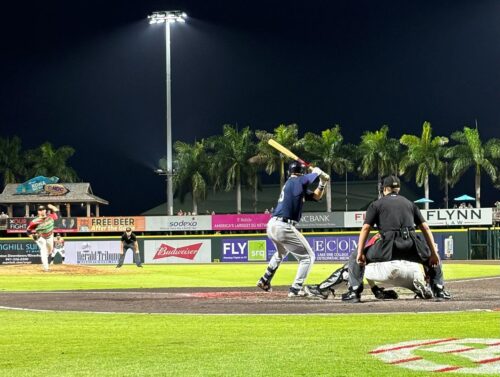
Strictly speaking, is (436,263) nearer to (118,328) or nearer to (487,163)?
(118,328)

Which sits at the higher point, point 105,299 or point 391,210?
point 391,210

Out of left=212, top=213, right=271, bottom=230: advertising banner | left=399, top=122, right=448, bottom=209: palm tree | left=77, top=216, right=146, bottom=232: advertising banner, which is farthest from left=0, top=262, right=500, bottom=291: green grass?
left=399, top=122, right=448, bottom=209: palm tree

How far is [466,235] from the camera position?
49.7 m

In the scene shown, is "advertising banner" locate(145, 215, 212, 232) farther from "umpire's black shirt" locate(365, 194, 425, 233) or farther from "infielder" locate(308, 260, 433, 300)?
"umpire's black shirt" locate(365, 194, 425, 233)

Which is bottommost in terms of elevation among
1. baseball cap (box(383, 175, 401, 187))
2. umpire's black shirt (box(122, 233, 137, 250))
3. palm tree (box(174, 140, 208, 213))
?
umpire's black shirt (box(122, 233, 137, 250))

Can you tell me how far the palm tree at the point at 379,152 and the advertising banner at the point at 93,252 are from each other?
34.6 m

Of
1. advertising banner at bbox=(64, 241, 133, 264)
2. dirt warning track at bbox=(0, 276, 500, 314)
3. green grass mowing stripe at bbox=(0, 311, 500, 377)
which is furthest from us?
advertising banner at bbox=(64, 241, 133, 264)

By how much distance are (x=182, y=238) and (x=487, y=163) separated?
1389 inches

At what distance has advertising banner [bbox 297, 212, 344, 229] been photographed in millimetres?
58469

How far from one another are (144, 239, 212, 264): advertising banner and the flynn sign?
47.9ft

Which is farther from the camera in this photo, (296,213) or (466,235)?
(466,235)

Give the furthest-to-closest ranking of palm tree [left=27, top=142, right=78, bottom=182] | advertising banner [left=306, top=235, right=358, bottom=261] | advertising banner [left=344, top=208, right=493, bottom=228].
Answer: palm tree [left=27, top=142, right=78, bottom=182] < advertising banner [left=344, top=208, right=493, bottom=228] < advertising banner [left=306, top=235, right=358, bottom=261]

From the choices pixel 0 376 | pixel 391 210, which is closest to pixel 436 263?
pixel 391 210

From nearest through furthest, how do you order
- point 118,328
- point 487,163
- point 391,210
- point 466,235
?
point 118,328 → point 391,210 → point 466,235 → point 487,163
